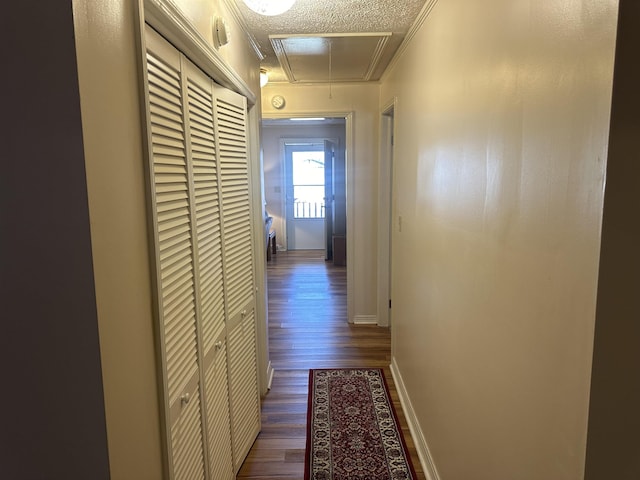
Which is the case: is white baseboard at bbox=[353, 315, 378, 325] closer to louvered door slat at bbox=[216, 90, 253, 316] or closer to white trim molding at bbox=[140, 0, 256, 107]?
louvered door slat at bbox=[216, 90, 253, 316]

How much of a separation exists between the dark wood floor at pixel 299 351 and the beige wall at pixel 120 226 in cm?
138

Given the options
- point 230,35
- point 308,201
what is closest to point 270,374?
point 230,35

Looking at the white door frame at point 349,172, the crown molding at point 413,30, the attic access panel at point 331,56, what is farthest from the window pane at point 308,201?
the crown molding at point 413,30

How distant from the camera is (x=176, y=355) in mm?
1313

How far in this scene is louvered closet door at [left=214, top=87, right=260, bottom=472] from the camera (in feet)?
6.37

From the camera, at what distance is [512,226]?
1171mm

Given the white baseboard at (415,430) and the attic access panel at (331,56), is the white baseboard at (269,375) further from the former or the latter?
the attic access panel at (331,56)

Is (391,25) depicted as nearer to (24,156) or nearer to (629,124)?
(629,124)

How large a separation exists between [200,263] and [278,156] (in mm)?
6521

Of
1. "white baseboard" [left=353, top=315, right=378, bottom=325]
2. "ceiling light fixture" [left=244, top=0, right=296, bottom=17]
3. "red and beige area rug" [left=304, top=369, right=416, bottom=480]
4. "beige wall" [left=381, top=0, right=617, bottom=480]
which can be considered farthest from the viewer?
"white baseboard" [left=353, top=315, right=378, bottom=325]

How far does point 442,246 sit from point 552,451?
1027 mm

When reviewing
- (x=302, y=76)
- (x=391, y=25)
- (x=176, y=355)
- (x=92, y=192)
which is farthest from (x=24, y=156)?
(x=302, y=76)

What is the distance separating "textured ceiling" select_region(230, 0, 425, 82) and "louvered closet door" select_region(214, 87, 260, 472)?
53 centimetres

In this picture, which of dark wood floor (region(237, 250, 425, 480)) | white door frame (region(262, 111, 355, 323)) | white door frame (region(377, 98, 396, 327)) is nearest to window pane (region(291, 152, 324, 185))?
dark wood floor (region(237, 250, 425, 480))
